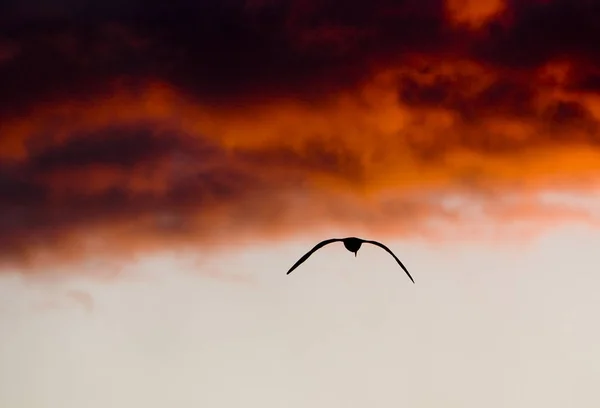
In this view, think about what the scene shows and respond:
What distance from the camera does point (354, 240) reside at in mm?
42156
